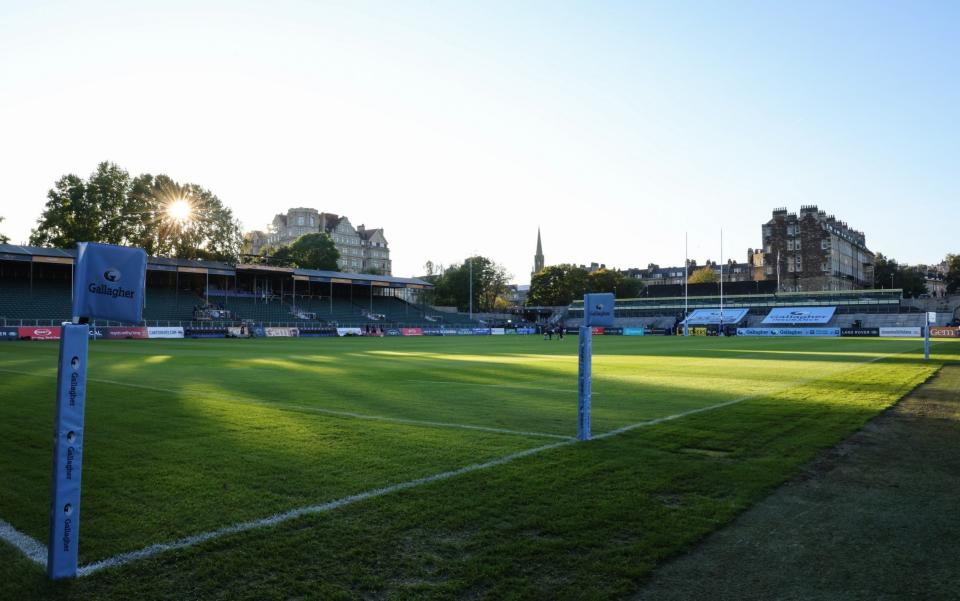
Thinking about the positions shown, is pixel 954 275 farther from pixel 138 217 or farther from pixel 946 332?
pixel 138 217

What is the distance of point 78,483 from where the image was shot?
4441mm

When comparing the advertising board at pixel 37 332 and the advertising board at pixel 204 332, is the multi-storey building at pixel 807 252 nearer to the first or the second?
the advertising board at pixel 204 332

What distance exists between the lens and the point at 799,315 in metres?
85.1

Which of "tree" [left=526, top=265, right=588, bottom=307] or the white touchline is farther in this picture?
"tree" [left=526, top=265, right=588, bottom=307]

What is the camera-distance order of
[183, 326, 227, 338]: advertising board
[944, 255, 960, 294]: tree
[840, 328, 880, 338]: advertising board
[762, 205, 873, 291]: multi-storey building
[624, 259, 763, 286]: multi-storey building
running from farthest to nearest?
[624, 259, 763, 286]: multi-storey building
[944, 255, 960, 294]: tree
[762, 205, 873, 291]: multi-storey building
[840, 328, 880, 338]: advertising board
[183, 326, 227, 338]: advertising board

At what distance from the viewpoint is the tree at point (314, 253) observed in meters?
102

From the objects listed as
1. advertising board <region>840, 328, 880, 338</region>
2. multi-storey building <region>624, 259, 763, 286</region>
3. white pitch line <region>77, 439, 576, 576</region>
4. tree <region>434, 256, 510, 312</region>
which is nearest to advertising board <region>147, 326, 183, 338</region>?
white pitch line <region>77, 439, 576, 576</region>

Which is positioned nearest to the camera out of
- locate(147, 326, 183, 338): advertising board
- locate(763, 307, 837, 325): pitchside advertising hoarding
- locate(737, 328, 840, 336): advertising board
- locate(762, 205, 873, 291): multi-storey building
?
locate(147, 326, 183, 338): advertising board

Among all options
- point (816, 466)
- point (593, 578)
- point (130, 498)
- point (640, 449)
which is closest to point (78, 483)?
point (130, 498)

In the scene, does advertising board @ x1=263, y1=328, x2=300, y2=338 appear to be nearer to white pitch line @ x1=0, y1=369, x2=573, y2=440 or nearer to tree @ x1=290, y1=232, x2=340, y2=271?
tree @ x1=290, y1=232, x2=340, y2=271

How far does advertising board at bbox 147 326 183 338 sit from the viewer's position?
51.1 metres

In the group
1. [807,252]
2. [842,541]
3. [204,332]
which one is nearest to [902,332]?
[807,252]

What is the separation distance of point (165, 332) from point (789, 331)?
6956cm

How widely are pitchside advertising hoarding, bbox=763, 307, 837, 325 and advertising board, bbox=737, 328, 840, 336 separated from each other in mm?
7043
